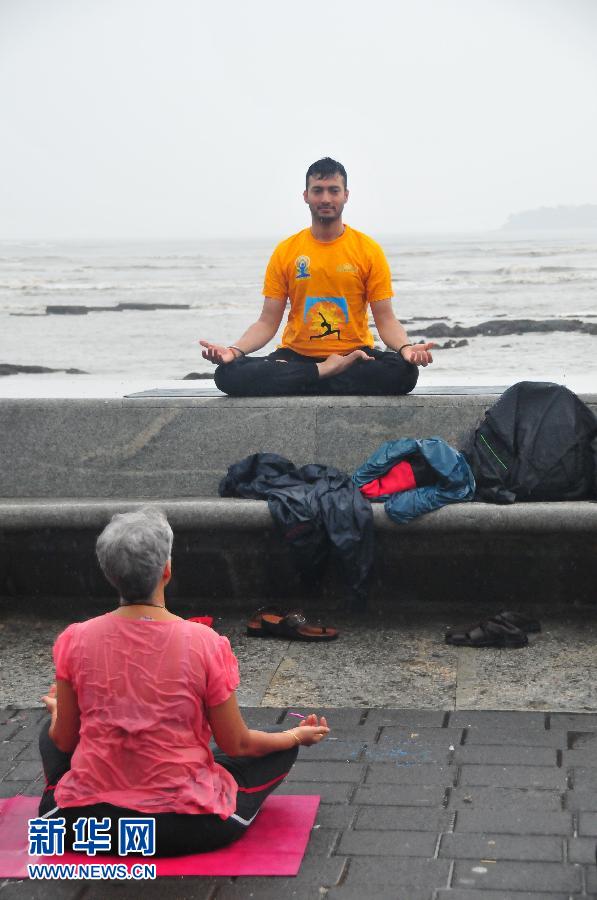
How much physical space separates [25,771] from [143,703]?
3.36 ft

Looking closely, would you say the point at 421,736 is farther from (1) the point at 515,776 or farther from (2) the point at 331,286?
(2) the point at 331,286

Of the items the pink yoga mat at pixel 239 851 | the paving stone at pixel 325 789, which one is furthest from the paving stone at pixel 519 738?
the pink yoga mat at pixel 239 851

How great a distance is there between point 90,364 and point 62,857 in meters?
17.5

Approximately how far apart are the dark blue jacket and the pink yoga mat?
195cm

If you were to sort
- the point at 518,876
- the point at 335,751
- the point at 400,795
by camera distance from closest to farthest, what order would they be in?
the point at 518,876
the point at 400,795
the point at 335,751

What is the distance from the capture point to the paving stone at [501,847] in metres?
3.67

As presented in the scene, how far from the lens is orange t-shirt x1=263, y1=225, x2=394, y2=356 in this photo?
6.96 m

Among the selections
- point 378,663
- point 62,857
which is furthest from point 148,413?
point 62,857

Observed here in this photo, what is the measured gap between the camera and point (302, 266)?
700 cm

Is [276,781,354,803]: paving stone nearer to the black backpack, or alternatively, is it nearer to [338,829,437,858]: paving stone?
[338,829,437,858]: paving stone

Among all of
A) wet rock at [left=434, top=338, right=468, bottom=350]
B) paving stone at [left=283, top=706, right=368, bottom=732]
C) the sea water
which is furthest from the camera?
wet rock at [left=434, top=338, right=468, bottom=350]

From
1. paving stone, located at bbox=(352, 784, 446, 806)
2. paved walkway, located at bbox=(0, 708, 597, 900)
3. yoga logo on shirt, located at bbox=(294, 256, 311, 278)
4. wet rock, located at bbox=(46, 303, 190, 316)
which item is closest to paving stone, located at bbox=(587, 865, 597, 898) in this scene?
paved walkway, located at bbox=(0, 708, 597, 900)

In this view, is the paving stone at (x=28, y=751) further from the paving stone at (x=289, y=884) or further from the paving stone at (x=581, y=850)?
the paving stone at (x=581, y=850)

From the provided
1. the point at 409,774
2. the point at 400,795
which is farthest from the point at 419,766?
the point at 400,795
